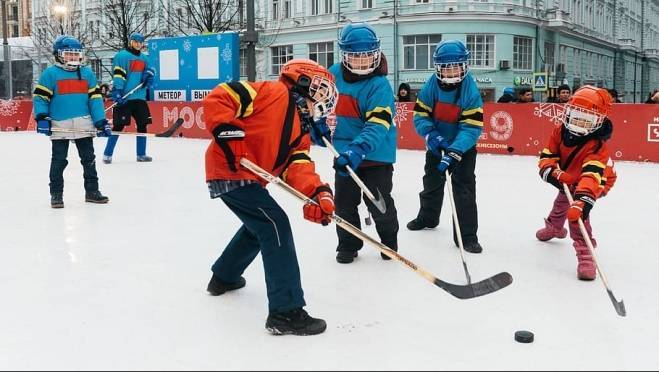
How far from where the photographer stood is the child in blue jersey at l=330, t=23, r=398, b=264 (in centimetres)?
462

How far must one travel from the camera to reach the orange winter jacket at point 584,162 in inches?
176

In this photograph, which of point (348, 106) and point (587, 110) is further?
point (348, 106)

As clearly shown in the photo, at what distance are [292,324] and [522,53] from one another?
105 feet

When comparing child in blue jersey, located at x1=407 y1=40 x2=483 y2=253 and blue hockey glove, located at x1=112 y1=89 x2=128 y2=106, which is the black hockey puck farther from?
blue hockey glove, located at x1=112 y1=89 x2=128 y2=106

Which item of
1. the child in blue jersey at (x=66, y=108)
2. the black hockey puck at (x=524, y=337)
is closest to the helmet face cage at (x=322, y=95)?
the black hockey puck at (x=524, y=337)

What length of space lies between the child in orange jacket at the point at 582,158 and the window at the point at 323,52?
3025 cm

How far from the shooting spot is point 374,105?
4.73 metres

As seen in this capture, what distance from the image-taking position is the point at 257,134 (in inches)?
139

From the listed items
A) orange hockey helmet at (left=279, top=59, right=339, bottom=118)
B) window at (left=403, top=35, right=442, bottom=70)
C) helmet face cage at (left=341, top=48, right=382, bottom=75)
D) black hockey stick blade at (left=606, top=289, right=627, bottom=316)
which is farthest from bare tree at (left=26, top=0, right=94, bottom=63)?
black hockey stick blade at (left=606, top=289, right=627, bottom=316)

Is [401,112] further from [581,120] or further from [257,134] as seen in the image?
[257,134]

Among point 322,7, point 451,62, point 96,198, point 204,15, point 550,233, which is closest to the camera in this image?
point 451,62

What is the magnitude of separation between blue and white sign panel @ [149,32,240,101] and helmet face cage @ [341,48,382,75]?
1226 centimetres

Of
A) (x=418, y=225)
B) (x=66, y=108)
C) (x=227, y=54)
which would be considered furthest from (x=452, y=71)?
(x=227, y=54)

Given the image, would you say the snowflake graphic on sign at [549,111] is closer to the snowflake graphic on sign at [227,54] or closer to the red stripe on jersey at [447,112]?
the red stripe on jersey at [447,112]
